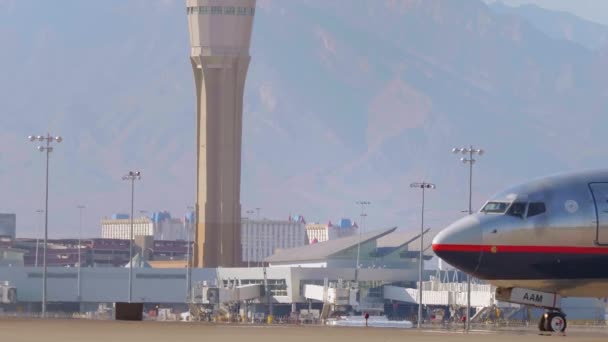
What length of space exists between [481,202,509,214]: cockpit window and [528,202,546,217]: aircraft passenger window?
0.89 m

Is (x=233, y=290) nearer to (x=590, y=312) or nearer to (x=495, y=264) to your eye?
(x=590, y=312)

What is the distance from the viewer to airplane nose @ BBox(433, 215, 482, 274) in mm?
60406

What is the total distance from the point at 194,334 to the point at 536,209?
1291 cm

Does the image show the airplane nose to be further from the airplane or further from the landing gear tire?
the landing gear tire

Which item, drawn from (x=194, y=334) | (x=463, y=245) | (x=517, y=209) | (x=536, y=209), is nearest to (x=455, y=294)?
(x=517, y=209)

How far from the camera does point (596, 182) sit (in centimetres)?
6097

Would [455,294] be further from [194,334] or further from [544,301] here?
[194,334]

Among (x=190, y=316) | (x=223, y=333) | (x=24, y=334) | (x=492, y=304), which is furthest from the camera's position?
(x=190, y=316)

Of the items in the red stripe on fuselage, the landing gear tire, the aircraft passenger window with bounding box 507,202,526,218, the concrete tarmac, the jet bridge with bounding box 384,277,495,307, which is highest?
the aircraft passenger window with bounding box 507,202,526,218

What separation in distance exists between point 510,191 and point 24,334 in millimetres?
17812

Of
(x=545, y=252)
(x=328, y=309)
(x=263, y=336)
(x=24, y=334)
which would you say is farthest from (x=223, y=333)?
(x=328, y=309)

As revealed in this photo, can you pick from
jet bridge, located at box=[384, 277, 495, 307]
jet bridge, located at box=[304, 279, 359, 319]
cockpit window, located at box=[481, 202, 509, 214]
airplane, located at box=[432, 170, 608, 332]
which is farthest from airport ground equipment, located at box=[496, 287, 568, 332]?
jet bridge, located at box=[304, 279, 359, 319]

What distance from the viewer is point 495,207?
61.5 m

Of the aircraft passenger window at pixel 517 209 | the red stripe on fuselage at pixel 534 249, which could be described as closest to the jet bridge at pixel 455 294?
the aircraft passenger window at pixel 517 209
